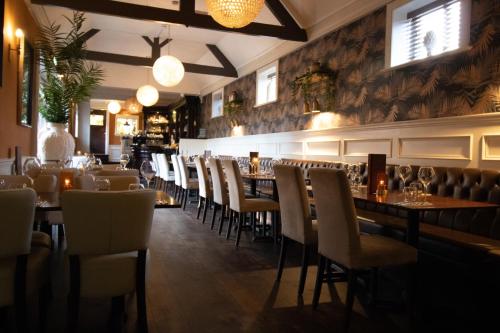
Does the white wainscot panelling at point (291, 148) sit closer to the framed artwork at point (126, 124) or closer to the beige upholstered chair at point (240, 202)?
the beige upholstered chair at point (240, 202)

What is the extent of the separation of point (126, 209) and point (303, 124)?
5.16 meters

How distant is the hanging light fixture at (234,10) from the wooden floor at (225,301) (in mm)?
2540

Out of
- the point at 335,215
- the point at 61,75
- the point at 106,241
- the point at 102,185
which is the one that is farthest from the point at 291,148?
the point at 106,241

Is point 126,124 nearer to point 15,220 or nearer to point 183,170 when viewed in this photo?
point 183,170

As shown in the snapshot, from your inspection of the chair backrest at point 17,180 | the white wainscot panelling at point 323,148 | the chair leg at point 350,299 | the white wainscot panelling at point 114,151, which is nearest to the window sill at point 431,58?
the white wainscot panelling at point 323,148

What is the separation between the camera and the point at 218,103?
11.6m

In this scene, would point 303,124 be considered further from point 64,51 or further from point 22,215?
point 22,215

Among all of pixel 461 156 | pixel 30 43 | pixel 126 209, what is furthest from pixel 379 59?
pixel 30 43

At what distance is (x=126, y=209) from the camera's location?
194 centimetres

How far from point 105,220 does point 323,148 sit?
15.3 ft

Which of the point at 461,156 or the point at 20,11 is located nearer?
the point at 461,156

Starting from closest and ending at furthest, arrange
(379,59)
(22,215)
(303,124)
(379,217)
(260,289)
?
(22,215) → (260,289) → (379,217) → (379,59) → (303,124)

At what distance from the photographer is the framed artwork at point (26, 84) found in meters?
5.10

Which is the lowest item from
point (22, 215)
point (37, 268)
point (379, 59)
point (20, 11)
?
point (37, 268)
